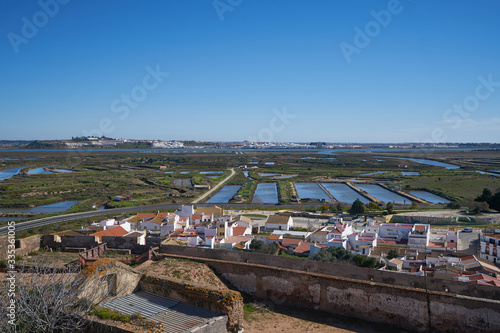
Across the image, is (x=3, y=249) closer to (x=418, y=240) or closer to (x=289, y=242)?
(x=289, y=242)

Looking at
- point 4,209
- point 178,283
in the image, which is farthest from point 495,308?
point 4,209

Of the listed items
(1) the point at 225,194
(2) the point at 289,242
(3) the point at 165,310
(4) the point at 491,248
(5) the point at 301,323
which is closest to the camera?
(3) the point at 165,310

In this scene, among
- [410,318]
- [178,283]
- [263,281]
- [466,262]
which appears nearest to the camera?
[178,283]

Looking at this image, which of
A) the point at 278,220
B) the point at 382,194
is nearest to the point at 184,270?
the point at 278,220

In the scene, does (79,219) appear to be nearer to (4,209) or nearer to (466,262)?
(4,209)

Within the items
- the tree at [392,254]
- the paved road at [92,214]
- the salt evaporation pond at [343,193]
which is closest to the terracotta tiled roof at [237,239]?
the tree at [392,254]

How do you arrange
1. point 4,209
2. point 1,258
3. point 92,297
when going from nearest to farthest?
point 92,297
point 1,258
point 4,209

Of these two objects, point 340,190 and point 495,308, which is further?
point 340,190

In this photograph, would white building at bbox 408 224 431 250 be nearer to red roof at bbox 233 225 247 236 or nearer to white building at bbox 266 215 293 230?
white building at bbox 266 215 293 230
